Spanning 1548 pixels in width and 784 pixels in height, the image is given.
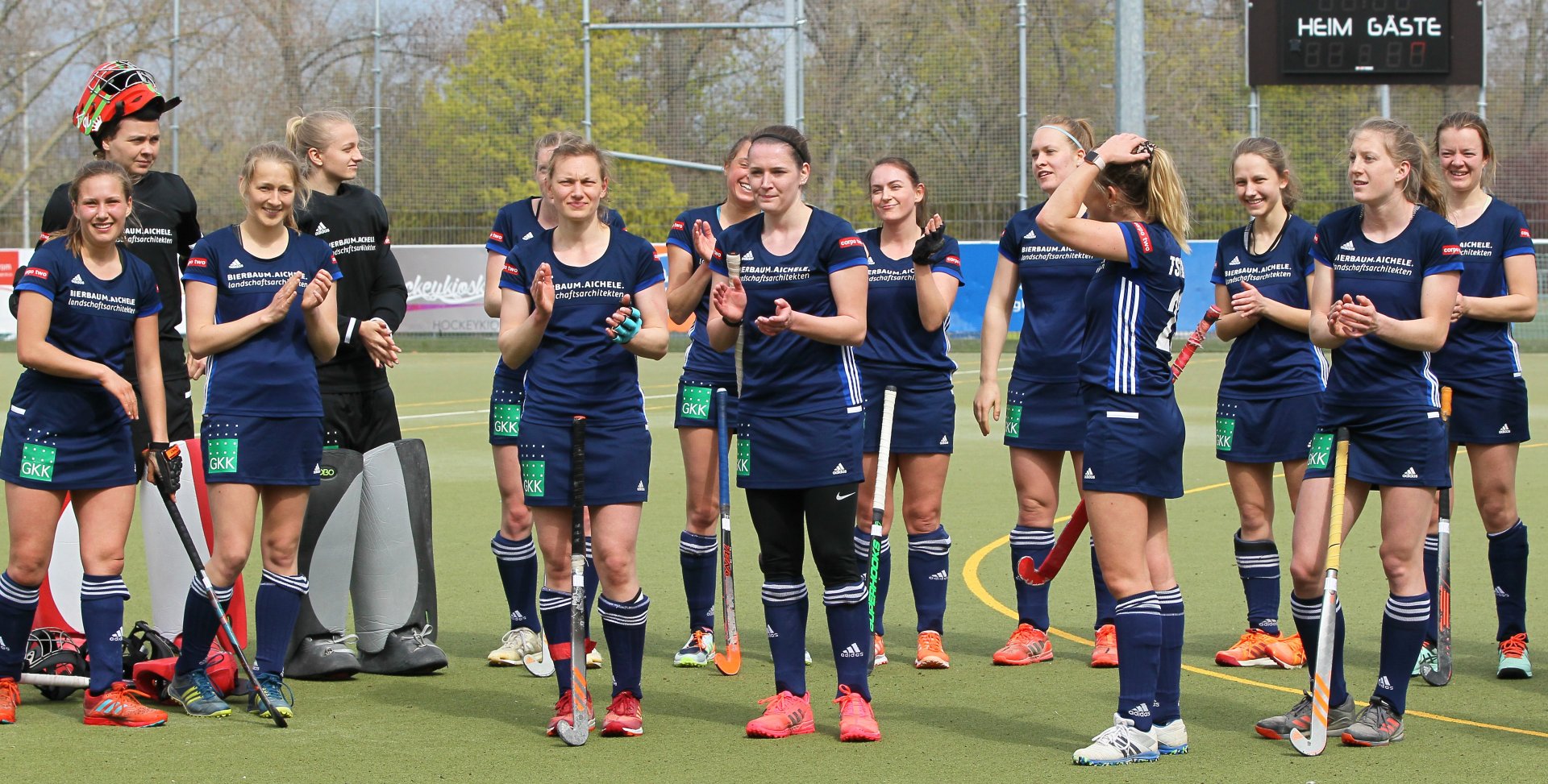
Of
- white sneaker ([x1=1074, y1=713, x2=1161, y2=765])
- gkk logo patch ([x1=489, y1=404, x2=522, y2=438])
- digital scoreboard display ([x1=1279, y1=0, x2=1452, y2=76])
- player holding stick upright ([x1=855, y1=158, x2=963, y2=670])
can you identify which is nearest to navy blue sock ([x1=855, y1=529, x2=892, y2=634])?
player holding stick upright ([x1=855, y1=158, x2=963, y2=670])

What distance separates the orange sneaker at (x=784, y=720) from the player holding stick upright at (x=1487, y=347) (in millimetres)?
2363

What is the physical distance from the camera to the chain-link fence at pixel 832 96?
26.0 metres

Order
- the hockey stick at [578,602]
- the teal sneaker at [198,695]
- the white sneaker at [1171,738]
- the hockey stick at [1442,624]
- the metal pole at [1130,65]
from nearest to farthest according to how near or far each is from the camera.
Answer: the white sneaker at [1171,738] < the hockey stick at [578,602] < the teal sneaker at [198,695] < the hockey stick at [1442,624] < the metal pole at [1130,65]

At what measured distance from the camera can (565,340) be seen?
5.58 meters

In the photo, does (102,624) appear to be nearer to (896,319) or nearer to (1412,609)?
(896,319)

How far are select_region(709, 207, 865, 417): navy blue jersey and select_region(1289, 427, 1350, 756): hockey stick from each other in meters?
1.54

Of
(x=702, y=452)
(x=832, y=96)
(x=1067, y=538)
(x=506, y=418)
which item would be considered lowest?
(x=1067, y=538)

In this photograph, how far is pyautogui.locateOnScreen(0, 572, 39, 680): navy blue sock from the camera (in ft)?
19.0

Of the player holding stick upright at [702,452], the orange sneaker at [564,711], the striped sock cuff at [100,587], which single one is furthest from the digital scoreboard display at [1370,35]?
the striped sock cuff at [100,587]

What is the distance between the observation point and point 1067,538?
580 centimetres

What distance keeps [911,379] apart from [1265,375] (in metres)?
1.36

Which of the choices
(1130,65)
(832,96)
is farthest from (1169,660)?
(832,96)

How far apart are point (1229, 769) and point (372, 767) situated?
2574 millimetres

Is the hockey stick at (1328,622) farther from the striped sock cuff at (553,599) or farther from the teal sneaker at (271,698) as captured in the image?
the teal sneaker at (271,698)
